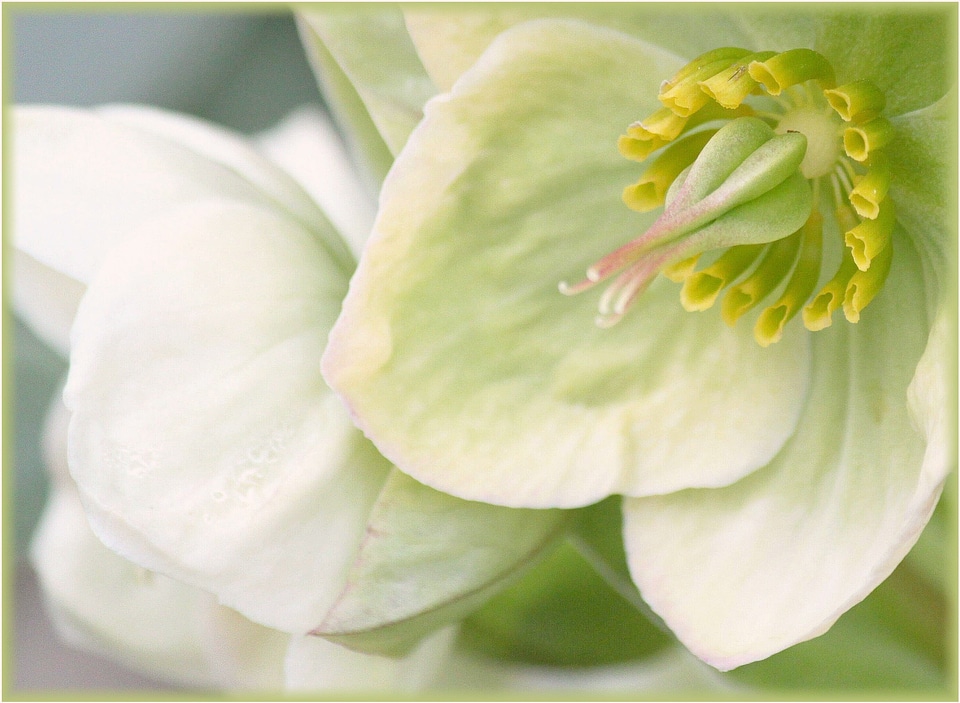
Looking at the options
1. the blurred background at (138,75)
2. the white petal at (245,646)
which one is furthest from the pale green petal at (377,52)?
the blurred background at (138,75)

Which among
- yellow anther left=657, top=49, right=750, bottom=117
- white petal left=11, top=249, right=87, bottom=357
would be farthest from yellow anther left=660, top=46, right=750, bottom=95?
white petal left=11, top=249, right=87, bottom=357

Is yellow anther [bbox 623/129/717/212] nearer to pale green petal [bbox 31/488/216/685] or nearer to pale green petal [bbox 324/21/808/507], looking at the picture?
pale green petal [bbox 324/21/808/507]

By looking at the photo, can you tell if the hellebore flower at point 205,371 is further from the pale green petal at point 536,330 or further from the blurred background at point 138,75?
the blurred background at point 138,75

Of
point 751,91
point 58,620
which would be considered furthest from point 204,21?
point 751,91

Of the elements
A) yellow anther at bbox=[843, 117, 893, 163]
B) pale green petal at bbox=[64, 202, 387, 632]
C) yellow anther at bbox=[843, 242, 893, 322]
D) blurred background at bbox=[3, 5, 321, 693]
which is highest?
yellow anther at bbox=[843, 117, 893, 163]

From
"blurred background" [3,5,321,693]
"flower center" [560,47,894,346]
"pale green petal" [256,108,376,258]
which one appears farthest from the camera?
"blurred background" [3,5,321,693]


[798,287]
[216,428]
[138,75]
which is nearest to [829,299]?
[798,287]
